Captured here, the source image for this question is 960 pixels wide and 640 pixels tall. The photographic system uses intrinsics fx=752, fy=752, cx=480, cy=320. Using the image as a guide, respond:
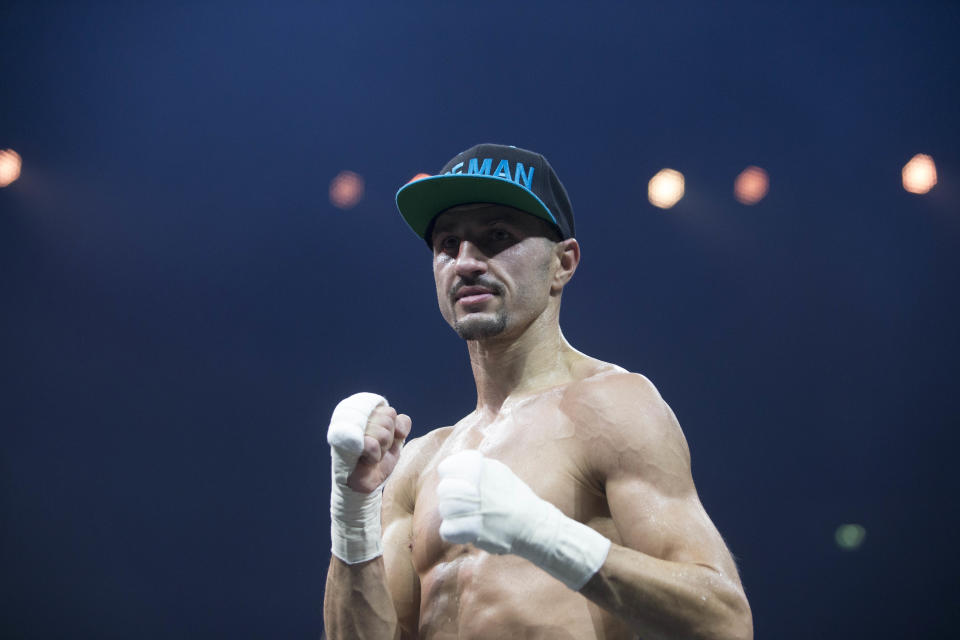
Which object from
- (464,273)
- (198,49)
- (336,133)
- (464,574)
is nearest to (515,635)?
(464,574)

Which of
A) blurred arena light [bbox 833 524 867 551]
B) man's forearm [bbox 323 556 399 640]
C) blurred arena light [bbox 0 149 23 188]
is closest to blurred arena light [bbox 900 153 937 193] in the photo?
→ blurred arena light [bbox 833 524 867 551]

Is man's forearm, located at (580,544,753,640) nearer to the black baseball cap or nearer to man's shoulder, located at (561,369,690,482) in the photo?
man's shoulder, located at (561,369,690,482)

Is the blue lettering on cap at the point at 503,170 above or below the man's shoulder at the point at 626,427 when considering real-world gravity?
above

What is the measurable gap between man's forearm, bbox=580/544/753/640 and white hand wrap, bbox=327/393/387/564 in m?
0.40

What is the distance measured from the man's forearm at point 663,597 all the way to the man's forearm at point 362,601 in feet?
1.45

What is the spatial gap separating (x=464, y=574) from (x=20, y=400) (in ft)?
5.96

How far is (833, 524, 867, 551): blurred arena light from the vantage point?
2098mm

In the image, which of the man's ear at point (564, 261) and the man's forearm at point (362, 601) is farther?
the man's ear at point (564, 261)

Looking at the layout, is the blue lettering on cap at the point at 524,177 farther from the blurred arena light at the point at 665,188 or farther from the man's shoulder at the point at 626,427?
the blurred arena light at the point at 665,188

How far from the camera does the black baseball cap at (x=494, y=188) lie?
52.8 inches

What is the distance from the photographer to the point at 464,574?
1200 mm

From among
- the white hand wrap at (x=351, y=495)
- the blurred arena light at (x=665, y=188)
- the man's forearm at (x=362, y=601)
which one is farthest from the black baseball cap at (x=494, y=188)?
the blurred arena light at (x=665, y=188)

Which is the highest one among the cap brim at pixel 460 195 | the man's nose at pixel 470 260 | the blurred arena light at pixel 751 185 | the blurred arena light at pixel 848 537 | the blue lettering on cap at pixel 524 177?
the blurred arena light at pixel 751 185

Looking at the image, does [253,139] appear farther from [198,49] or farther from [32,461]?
[32,461]
